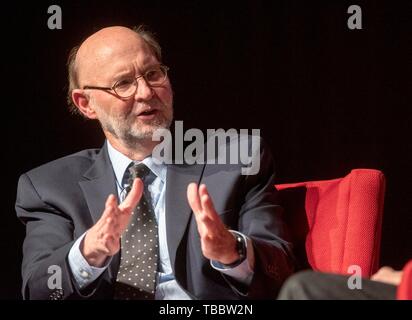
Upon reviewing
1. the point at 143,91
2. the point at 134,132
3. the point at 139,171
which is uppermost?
the point at 143,91

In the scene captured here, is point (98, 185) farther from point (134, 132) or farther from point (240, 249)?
point (240, 249)

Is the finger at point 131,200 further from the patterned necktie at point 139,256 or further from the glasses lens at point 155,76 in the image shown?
the glasses lens at point 155,76

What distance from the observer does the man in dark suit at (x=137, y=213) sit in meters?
1.72

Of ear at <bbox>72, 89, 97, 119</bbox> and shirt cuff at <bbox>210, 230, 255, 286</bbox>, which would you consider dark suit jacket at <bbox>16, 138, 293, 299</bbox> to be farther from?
ear at <bbox>72, 89, 97, 119</bbox>

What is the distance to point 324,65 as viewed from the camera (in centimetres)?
238

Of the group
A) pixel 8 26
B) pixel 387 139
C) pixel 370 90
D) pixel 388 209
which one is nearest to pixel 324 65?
pixel 370 90

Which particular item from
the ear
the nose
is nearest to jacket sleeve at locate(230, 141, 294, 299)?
the nose

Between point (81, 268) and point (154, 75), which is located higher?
point (154, 75)

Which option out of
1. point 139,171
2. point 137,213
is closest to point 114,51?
point 139,171

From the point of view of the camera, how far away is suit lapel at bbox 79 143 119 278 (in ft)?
6.35

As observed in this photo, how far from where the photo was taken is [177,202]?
1.91 meters

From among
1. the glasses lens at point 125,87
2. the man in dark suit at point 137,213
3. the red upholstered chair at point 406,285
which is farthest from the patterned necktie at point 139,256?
the red upholstered chair at point 406,285

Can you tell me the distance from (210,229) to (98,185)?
0.52 m

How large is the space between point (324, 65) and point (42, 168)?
1017mm
